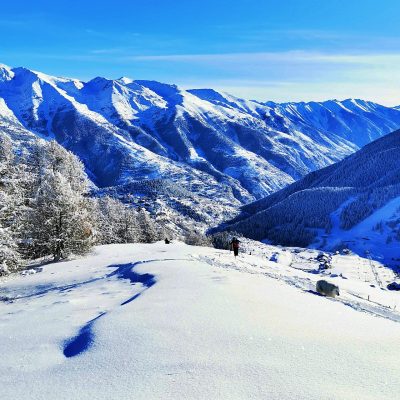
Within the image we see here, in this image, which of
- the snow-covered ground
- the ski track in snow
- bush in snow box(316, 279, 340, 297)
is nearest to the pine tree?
the snow-covered ground

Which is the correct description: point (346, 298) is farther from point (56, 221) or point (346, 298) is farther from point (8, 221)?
point (8, 221)

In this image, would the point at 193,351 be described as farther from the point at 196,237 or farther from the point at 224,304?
Answer: the point at 196,237

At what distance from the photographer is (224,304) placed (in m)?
18.2

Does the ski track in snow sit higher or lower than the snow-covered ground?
lower

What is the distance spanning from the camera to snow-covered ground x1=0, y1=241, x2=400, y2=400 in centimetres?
1060

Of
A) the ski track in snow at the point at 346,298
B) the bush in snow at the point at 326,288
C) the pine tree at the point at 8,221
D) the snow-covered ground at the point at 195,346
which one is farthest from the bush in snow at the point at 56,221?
the bush in snow at the point at 326,288

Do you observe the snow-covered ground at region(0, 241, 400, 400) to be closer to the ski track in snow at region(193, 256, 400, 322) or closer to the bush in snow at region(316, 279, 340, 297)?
the ski track in snow at region(193, 256, 400, 322)

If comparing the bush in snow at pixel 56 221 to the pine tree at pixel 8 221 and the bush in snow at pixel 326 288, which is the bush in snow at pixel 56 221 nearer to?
the pine tree at pixel 8 221

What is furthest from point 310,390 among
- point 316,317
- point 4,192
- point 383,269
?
point 383,269

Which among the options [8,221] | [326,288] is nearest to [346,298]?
[326,288]

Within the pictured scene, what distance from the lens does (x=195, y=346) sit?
13.1 meters

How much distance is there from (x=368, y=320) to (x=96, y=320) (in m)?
11.7

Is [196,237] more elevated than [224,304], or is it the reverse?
[224,304]

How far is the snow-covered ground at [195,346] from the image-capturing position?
10602 mm
